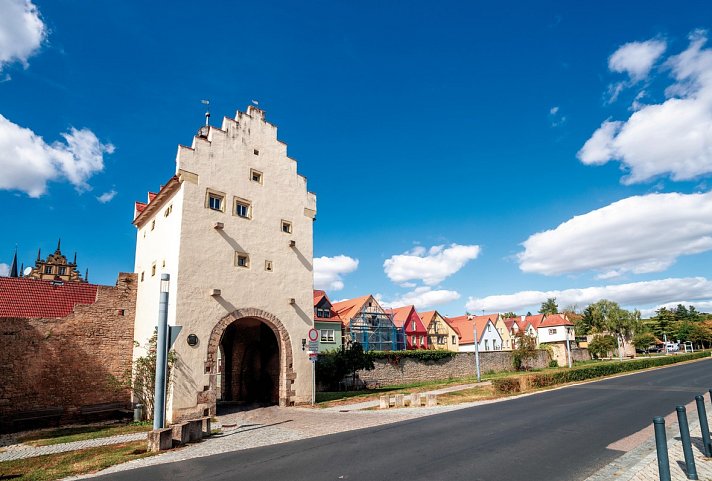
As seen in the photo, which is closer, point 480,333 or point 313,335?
point 313,335

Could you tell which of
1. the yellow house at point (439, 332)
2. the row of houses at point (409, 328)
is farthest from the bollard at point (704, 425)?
the yellow house at point (439, 332)

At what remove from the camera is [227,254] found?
19.6 meters

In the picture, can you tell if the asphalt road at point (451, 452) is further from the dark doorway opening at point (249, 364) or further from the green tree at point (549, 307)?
the green tree at point (549, 307)

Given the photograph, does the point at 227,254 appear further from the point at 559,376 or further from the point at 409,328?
the point at 409,328

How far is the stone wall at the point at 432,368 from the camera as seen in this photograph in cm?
3438

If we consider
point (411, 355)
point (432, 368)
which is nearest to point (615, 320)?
point (432, 368)

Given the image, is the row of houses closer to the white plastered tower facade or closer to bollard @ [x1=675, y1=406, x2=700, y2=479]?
the white plastered tower facade

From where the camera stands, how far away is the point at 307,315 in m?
22.1

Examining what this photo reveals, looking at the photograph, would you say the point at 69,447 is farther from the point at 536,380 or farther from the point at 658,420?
the point at 536,380

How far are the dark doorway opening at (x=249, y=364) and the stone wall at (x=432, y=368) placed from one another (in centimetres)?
1065

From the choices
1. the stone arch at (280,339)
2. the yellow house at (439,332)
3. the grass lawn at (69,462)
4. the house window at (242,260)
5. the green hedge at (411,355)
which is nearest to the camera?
the grass lawn at (69,462)

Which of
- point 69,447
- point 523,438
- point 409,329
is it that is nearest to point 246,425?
point 69,447

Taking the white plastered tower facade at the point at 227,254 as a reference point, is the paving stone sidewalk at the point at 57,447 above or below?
below

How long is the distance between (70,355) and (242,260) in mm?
9934
